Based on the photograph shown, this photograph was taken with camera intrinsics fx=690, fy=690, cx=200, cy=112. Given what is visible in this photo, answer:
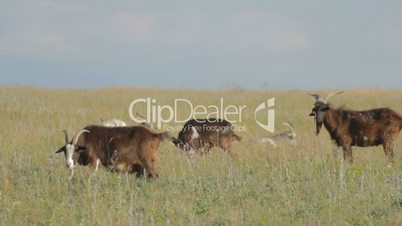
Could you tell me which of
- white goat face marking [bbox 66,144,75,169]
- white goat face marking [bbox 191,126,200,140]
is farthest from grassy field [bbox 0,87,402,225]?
white goat face marking [bbox 191,126,200,140]

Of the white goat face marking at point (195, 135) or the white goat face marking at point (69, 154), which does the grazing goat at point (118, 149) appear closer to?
the white goat face marking at point (69, 154)

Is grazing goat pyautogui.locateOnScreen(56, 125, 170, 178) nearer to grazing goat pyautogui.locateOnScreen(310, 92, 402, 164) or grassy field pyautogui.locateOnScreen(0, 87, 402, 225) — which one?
grassy field pyautogui.locateOnScreen(0, 87, 402, 225)

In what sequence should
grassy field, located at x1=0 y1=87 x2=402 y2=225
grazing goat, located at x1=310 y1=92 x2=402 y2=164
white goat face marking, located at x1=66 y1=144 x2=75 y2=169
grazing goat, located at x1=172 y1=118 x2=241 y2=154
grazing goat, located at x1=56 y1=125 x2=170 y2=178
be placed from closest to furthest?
grassy field, located at x1=0 y1=87 x2=402 y2=225 → white goat face marking, located at x1=66 y1=144 x2=75 y2=169 → grazing goat, located at x1=56 y1=125 x2=170 y2=178 → grazing goat, located at x1=310 y1=92 x2=402 y2=164 → grazing goat, located at x1=172 y1=118 x2=241 y2=154

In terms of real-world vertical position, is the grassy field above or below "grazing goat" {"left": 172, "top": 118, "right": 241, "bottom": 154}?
below

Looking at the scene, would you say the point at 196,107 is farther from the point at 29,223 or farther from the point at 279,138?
the point at 29,223

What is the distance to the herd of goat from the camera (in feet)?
37.1

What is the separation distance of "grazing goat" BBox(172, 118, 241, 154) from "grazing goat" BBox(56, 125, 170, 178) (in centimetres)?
337

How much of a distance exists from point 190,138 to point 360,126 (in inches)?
143

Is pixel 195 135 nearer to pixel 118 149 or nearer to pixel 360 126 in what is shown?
pixel 360 126

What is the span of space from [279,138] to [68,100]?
1268 cm

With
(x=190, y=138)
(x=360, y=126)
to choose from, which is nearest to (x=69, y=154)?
(x=190, y=138)

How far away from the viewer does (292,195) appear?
9.16 m

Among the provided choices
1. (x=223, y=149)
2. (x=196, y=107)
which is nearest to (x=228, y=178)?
(x=223, y=149)

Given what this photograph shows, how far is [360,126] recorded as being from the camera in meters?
14.5
